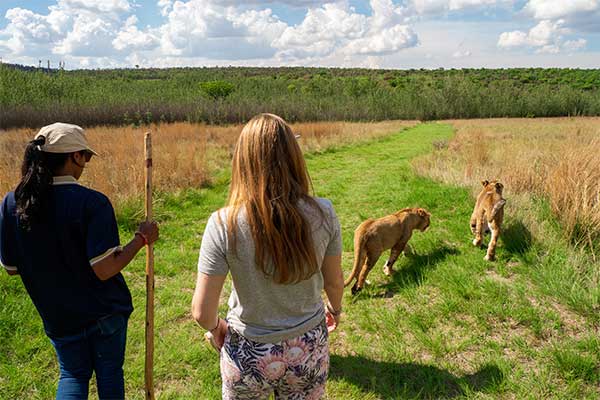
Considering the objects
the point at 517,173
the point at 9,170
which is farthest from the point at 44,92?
the point at 517,173

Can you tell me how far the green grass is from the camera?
124 inches

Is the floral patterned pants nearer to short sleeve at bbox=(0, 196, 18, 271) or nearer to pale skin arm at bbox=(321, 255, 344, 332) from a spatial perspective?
pale skin arm at bbox=(321, 255, 344, 332)

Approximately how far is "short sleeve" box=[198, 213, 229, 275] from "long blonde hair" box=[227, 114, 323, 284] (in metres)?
0.05

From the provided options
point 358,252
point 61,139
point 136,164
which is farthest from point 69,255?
point 136,164

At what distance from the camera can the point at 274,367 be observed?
1826mm

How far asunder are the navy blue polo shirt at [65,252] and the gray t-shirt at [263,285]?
0.64 m

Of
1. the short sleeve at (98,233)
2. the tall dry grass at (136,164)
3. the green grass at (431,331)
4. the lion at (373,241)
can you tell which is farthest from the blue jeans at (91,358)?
the tall dry grass at (136,164)

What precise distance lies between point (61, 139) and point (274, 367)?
158 cm

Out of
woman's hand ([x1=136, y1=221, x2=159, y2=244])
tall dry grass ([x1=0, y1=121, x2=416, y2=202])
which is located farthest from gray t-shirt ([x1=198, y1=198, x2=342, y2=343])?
tall dry grass ([x1=0, y1=121, x2=416, y2=202])

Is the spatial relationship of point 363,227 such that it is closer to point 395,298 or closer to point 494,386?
point 395,298

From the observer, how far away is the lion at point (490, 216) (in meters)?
5.14

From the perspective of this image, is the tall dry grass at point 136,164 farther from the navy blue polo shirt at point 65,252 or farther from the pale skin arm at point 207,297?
the pale skin arm at point 207,297

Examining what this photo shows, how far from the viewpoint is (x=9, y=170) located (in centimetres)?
793

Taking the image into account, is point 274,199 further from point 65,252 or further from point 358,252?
point 358,252
